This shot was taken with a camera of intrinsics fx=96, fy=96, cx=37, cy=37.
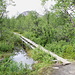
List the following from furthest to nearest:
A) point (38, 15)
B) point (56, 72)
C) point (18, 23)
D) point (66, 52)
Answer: point (18, 23), point (38, 15), point (66, 52), point (56, 72)

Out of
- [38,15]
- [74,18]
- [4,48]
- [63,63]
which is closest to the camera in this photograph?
[63,63]

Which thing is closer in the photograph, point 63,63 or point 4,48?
point 63,63

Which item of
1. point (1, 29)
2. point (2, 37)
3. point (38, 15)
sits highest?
point (38, 15)

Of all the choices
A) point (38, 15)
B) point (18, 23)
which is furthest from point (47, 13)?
point (18, 23)

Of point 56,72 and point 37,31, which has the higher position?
point 37,31

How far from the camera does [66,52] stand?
7527 mm

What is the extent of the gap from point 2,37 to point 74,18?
8.40m

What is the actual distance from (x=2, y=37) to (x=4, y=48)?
2145mm

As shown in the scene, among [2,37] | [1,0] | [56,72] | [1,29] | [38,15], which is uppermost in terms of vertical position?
[1,0]

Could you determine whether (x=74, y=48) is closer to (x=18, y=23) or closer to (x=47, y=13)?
(x=47, y=13)

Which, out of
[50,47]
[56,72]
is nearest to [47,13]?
[50,47]

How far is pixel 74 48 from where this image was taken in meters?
7.68

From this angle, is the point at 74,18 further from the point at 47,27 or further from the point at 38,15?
the point at 38,15

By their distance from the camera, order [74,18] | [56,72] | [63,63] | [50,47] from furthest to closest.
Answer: [50,47]
[74,18]
[63,63]
[56,72]
